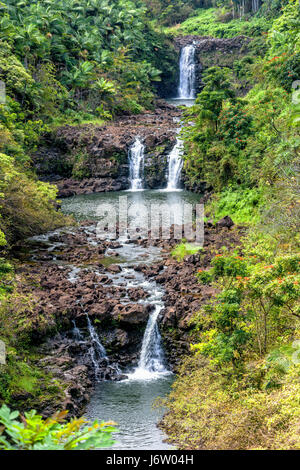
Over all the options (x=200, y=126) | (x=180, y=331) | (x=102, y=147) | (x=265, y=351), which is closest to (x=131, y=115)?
(x=102, y=147)

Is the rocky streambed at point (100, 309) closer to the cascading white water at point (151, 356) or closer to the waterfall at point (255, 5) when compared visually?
the cascading white water at point (151, 356)

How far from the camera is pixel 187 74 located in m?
46.6

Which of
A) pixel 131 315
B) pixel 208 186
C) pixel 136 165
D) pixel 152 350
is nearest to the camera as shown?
pixel 152 350

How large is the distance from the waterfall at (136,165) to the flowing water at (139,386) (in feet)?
34.7

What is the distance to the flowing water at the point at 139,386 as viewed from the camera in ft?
30.6

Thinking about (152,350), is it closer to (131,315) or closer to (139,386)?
(131,315)

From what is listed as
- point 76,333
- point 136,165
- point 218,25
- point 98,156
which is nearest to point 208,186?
point 136,165

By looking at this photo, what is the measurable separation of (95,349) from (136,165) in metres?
18.0

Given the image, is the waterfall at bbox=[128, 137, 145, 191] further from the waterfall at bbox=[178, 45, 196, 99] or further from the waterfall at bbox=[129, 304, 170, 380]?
the waterfall at bbox=[178, 45, 196, 99]

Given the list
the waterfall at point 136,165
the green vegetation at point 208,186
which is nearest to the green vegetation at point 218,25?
the green vegetation at point 208,186

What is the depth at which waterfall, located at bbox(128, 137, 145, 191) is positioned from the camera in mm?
28859

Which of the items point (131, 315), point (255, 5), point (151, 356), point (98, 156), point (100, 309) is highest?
point (255, 5)

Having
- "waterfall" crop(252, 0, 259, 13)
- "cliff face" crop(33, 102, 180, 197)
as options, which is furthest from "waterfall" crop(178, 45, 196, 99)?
"cliff face" crop(33, 102, 180, 197)

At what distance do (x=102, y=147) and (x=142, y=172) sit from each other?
2884 millimetres
